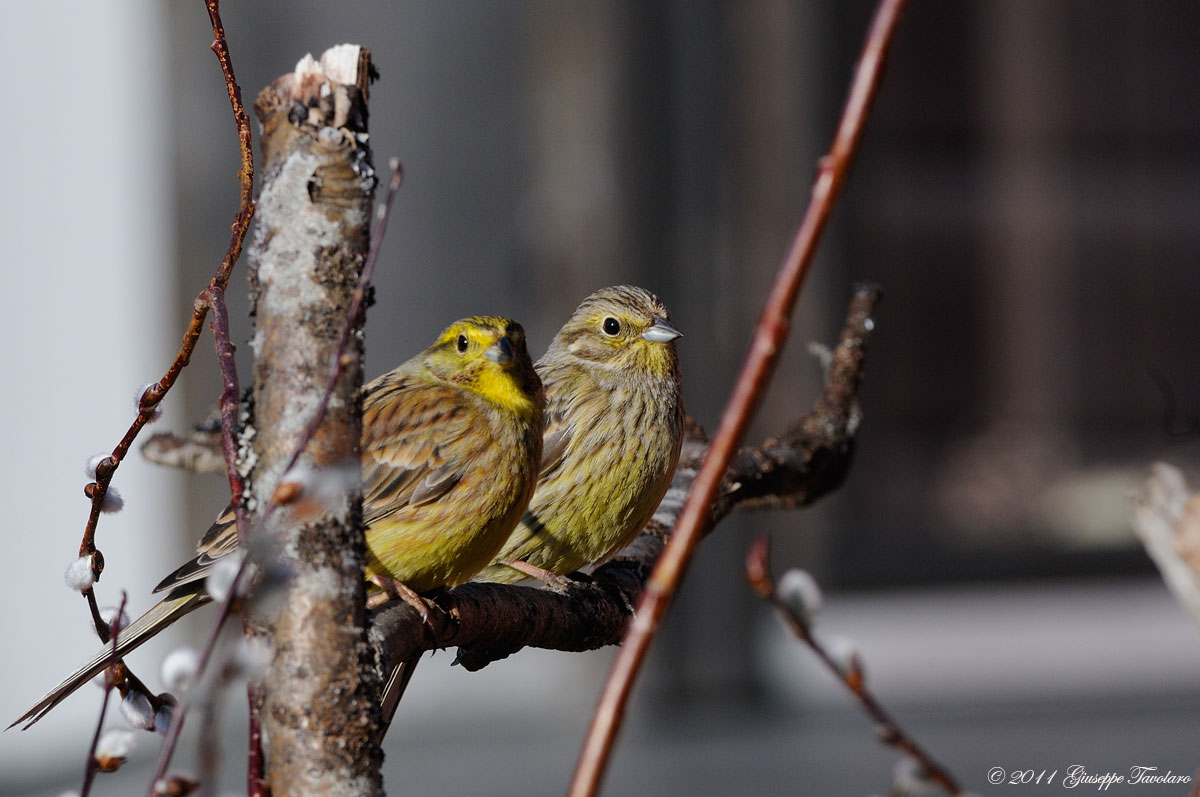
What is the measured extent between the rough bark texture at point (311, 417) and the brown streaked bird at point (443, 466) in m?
0.89

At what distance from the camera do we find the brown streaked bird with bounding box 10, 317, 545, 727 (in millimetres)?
2023

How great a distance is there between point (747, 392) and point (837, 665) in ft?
0.57

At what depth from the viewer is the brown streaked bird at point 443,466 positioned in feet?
6.64

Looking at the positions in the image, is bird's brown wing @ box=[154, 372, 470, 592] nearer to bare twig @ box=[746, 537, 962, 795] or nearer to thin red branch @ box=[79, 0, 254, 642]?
thin red branch @ box=[79, 0, 254, 642]

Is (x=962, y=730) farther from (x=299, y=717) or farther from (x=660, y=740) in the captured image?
(x=299, y=717)

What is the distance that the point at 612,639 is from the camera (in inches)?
85.4

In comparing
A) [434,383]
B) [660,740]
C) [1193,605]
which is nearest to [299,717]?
[1193,605]

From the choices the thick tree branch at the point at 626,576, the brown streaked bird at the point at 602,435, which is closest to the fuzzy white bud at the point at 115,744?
the thick tree branch at the point at 626,576

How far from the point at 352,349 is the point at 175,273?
16.0 ft

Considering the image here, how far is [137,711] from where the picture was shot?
1.08 metres

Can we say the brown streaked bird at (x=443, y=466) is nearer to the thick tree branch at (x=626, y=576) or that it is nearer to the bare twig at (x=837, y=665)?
the thick tree branch at (x=626, y=576)

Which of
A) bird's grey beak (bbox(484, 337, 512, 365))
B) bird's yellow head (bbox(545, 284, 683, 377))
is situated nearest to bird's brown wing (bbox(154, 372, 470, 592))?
bird's grey beak (bbox(484, 337, 512, 365))

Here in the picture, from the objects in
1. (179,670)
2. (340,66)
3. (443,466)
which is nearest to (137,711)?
(179,670)

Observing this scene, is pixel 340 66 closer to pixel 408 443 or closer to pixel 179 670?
pixel 179 670
